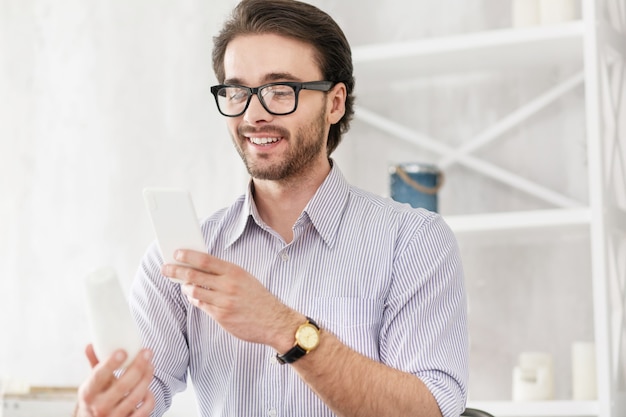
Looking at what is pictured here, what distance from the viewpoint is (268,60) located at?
175 cm

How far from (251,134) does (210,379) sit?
471 mm

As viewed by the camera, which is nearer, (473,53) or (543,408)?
(543,408)

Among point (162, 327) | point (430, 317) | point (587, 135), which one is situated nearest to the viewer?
point (430, 317)

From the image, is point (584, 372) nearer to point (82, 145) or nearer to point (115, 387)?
point (115, 387)

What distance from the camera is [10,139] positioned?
10.7 ft

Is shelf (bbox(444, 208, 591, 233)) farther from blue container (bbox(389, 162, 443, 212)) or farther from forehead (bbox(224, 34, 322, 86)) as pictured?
forehead (bbox(224, 34, 322, 86))

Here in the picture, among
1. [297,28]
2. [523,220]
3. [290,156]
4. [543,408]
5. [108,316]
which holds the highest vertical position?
[297,28]

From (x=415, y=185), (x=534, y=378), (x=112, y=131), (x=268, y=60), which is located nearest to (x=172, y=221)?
(x=268, y=60)

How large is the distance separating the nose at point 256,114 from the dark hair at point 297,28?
0.17 m

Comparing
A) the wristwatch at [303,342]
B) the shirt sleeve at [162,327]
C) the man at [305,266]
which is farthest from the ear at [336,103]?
the wristwatch at [303,342]

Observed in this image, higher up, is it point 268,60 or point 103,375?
point 268,60

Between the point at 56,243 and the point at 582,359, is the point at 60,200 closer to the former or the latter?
the point at 56,243

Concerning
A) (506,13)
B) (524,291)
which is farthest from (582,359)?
(506,13)

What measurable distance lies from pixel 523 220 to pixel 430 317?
0.92 metres
